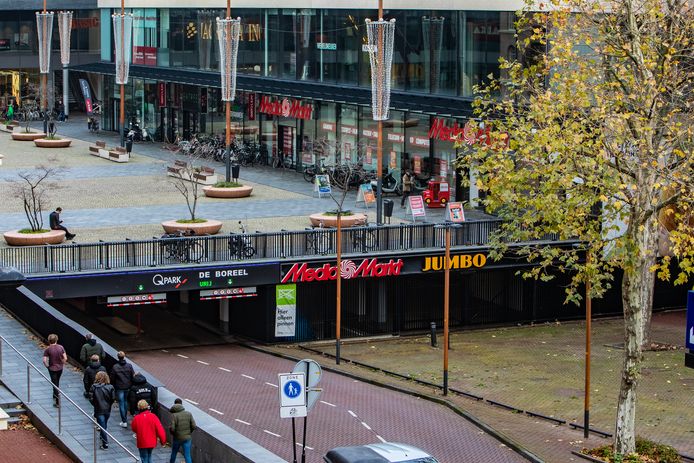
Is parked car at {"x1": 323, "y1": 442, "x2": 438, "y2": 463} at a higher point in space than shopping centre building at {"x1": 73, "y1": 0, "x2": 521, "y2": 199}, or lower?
lower

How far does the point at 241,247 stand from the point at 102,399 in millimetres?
18244

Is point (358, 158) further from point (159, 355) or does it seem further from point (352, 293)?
point (159, 355)

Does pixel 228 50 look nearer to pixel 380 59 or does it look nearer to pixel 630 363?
pixel 380 59

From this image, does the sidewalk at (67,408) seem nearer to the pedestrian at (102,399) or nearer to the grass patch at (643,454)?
the pedestrian at (102,399)

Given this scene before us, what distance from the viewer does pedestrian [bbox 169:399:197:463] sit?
24.1 m

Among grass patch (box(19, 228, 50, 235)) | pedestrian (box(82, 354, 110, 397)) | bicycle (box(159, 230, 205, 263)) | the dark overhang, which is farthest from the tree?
the dark overhang

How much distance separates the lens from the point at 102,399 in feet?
83.4

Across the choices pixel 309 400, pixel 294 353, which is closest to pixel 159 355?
pixel 294 353

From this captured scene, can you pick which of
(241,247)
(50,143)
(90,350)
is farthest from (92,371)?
(50,143)

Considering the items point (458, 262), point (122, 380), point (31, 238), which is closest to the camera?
point (122, 380)

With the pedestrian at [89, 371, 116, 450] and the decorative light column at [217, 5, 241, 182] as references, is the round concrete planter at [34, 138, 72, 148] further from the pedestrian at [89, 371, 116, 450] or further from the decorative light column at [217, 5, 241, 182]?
the pedestrian at [89, 371, 116, 450]

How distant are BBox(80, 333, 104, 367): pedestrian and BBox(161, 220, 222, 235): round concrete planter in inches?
689

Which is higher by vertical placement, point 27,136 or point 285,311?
point 27,136

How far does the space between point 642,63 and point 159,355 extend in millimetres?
18669
